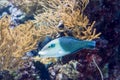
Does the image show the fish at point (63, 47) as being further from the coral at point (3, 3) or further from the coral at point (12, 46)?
the coral at point (3, 3)

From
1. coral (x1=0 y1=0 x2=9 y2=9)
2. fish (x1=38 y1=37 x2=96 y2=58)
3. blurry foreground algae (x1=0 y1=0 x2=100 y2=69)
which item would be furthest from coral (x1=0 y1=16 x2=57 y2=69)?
coral (x1=0 y1=0 x2=9 y2=9)

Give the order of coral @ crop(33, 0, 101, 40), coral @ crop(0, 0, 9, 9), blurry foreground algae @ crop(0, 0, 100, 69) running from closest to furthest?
coral @ crop(33, 0, 101, 40) → blurry foreground algae @ crop(0, 0, 100, 69) → coral @ crop(0, 0, 9, 9)

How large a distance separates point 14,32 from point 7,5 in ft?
10.1

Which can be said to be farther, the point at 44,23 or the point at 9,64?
the point at 44,23

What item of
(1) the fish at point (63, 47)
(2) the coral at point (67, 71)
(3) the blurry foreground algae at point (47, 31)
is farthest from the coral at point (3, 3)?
(1) the fish at point (63, 47)

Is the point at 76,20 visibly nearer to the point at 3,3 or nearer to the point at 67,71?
the point at 67,71

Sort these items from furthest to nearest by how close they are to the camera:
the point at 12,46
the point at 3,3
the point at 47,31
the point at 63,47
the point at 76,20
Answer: the point at 3,3 → the point at 47,31 → the point at 12,46 → the point at 76,20 → the point at 63,47

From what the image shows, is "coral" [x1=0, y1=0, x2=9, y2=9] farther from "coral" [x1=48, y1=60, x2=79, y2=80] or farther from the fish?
the fish

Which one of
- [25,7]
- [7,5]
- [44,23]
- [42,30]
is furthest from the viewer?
[7,5]

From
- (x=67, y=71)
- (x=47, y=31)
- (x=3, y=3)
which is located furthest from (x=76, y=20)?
(x=3, y=3)

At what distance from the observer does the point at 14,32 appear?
168 inches

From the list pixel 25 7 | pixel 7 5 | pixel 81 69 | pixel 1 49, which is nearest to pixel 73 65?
pixel 81 69

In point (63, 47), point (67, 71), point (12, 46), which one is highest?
point (63, 47)

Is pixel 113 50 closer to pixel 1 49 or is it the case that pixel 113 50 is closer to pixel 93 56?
pixel 93 56
